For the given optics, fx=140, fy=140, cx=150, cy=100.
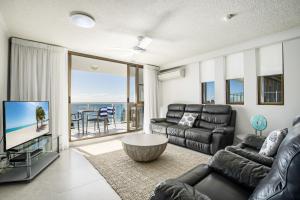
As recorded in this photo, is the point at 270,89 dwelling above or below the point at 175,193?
above

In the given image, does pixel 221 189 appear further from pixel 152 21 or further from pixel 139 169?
pixel 152 21

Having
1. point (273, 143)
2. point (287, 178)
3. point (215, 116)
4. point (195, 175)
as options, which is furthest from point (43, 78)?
point (273, 143)

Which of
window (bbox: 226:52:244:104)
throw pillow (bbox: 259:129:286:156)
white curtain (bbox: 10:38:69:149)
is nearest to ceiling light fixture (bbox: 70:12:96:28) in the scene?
white curtain (bbox: 10:38:69:149)

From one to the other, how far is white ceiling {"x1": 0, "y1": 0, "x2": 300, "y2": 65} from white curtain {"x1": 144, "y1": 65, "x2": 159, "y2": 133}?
170 cm

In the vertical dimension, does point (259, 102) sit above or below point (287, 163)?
above

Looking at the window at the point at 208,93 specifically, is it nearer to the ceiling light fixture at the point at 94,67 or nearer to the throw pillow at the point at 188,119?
the throw pillow at the point at 188,119

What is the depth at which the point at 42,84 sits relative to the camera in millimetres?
3154

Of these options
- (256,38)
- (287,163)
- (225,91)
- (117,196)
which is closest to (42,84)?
(117,196)

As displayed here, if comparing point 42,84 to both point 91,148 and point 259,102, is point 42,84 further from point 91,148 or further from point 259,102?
point 259,102

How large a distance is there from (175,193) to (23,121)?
2646 mm

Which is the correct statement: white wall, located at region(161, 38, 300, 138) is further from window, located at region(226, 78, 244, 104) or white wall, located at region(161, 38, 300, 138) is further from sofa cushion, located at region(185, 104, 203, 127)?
sofa cushion, located at region(185, 104, 203, 127)

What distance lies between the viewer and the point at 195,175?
4.26ft

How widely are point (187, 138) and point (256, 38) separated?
2.71 metres

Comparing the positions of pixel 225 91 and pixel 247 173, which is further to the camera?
pixel 225 91
